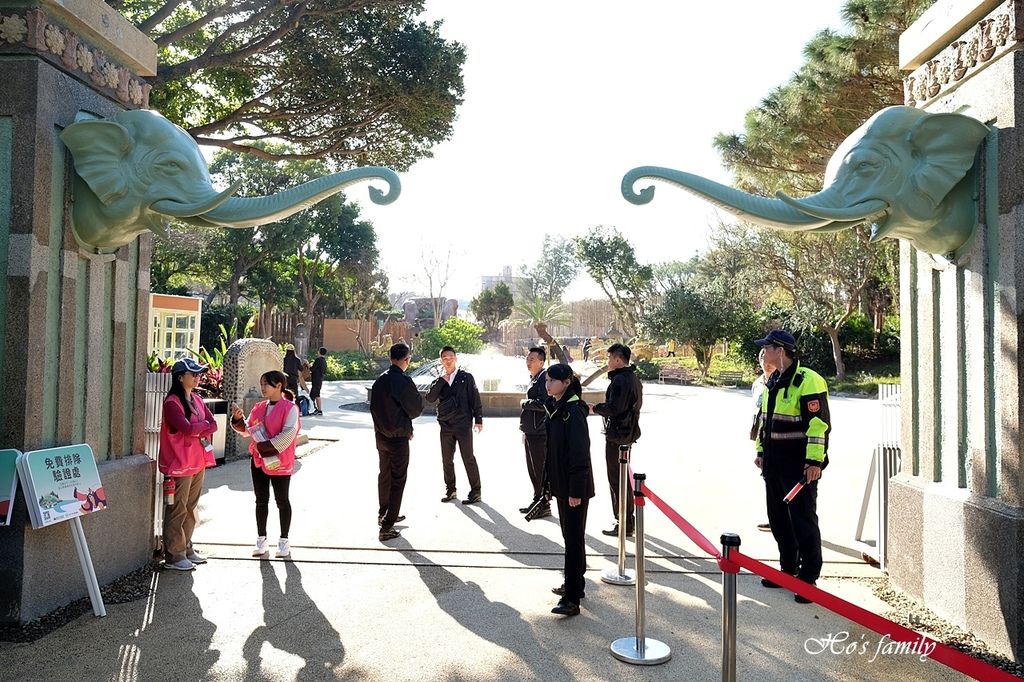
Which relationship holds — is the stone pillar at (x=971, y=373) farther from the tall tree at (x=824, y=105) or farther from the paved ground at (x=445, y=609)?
the tall tree at (x=824, y=105)

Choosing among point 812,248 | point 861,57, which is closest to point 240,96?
point 861,57

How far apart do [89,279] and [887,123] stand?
5384 mm

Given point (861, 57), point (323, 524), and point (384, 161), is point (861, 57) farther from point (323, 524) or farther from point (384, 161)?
point (323, 524)

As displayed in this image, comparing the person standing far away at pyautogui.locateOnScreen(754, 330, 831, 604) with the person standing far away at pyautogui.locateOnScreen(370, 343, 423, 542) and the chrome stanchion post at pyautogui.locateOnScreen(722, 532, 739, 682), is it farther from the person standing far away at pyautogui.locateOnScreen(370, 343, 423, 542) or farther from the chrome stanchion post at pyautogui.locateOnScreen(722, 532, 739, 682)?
Result: the person standing far away at pyautogui.locateOnScreen(370, 343, 423, 542)

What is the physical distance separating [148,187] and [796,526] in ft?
16.2

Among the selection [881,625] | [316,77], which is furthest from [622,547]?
[316,77]

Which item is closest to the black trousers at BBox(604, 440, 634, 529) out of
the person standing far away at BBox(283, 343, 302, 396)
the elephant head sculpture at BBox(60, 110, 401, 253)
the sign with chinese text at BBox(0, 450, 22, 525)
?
the elephant head sculpture at BBox(60, 110, 401, 253)

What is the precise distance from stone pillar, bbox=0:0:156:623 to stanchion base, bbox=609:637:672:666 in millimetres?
3482

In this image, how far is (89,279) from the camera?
4941 millimetres

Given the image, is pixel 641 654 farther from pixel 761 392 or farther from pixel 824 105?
pixel 824 105

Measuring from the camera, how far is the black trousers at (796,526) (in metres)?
4.93

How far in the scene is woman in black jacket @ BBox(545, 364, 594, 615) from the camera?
14.9ft

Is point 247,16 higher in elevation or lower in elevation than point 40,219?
higher

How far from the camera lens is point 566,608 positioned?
452 cm
